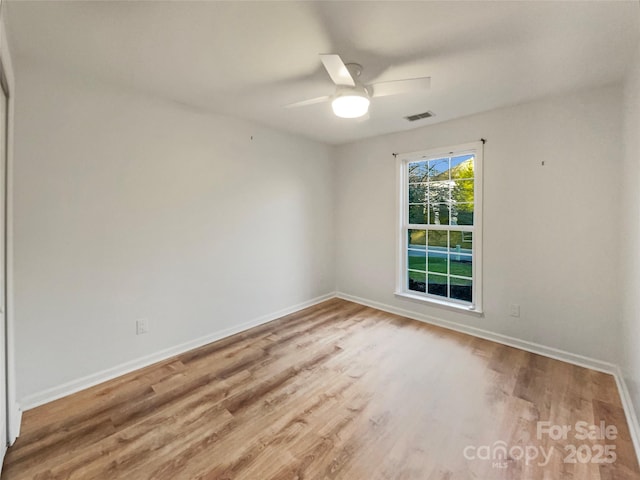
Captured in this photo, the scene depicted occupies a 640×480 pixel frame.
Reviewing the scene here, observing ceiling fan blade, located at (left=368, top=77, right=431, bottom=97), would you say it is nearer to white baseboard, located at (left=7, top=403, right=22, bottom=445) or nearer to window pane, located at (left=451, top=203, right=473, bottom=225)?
window pane, located at (left=451, top=203, right=473, bottom=225)

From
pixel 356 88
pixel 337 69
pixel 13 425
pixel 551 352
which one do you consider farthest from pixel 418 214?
pixel 13 425

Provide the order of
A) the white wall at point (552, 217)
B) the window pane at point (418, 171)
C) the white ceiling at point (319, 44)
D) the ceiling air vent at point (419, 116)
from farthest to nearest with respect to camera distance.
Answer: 1. the window pane at point (418, 171)
2. the ceiling air vent at point (419, 116)
3. the white wall at point (552, 217)
4. the white ceiling at point (319, 44)

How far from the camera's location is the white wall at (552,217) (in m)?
2.43

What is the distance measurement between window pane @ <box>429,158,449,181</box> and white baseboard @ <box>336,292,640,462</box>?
1718mm

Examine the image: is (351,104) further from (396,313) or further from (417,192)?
(396,313)

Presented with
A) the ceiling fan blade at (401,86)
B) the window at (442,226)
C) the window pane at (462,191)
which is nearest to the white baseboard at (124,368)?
the window at (442,226)

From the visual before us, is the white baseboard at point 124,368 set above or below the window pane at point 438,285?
below

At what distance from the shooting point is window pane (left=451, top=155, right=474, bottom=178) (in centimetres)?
327

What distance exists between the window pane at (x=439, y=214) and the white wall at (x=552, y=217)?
479 mm

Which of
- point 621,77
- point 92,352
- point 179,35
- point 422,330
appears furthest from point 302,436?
point 621,77

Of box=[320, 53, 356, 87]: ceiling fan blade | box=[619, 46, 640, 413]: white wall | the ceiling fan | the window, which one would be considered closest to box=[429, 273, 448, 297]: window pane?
the window

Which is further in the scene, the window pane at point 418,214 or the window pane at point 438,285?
the window pane at point 418,214

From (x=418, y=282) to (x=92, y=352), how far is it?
3.48m

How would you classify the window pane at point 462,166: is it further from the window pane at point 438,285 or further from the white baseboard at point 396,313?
the white baseboard at point 396,313
